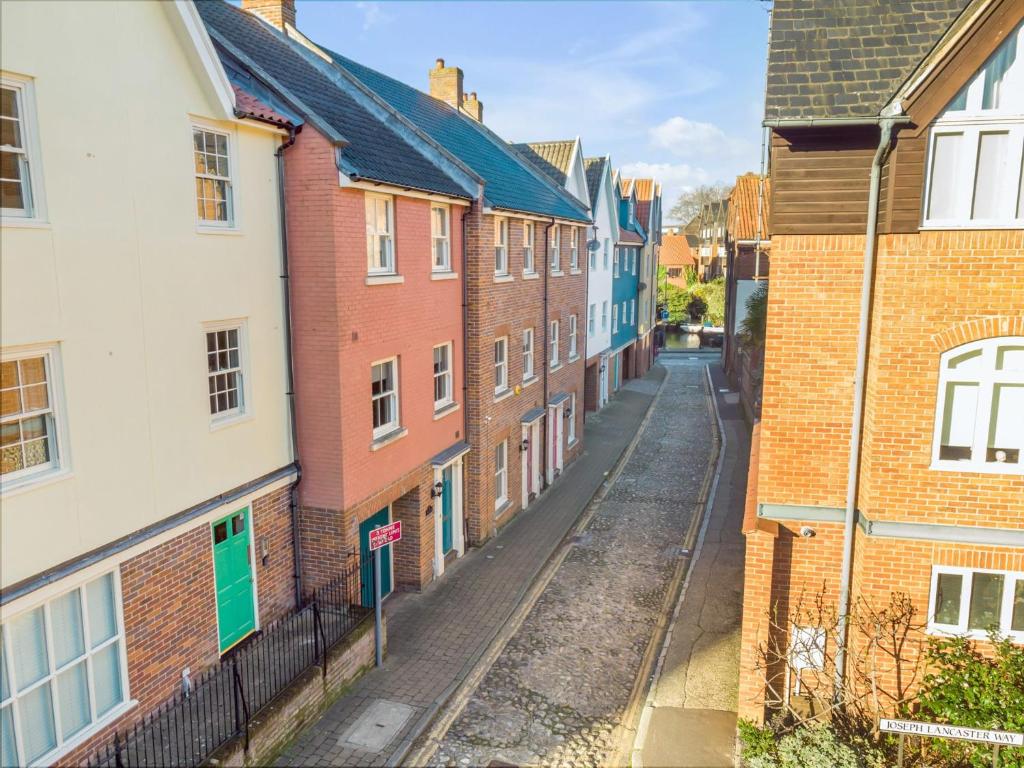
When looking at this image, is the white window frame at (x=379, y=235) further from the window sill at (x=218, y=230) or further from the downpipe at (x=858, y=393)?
the downpipe at (x=858, y=393)

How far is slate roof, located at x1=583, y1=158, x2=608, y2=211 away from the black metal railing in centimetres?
2170

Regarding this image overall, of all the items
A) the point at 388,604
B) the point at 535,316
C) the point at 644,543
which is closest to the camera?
the point at 388,604

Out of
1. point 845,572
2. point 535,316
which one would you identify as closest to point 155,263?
point 845,572

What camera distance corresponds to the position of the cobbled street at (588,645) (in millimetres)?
10141

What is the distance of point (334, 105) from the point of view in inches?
553

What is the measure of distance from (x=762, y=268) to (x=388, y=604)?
2548 cm

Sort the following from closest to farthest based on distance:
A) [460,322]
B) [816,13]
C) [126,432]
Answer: [126,432], [816,13], [460,322]

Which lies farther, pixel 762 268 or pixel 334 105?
pixel 762 268

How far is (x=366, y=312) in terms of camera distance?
40.1ft

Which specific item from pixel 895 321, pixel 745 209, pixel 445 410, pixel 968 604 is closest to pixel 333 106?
pixel 445 410

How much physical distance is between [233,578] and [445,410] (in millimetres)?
6208

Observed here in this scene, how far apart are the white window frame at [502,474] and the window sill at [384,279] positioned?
6631mm

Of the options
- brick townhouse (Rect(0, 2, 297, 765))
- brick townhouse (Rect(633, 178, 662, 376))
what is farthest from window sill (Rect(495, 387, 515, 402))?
brick townhouse (Rect(633, 178, 662, 376))

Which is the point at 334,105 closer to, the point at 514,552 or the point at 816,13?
the point at 816,13
